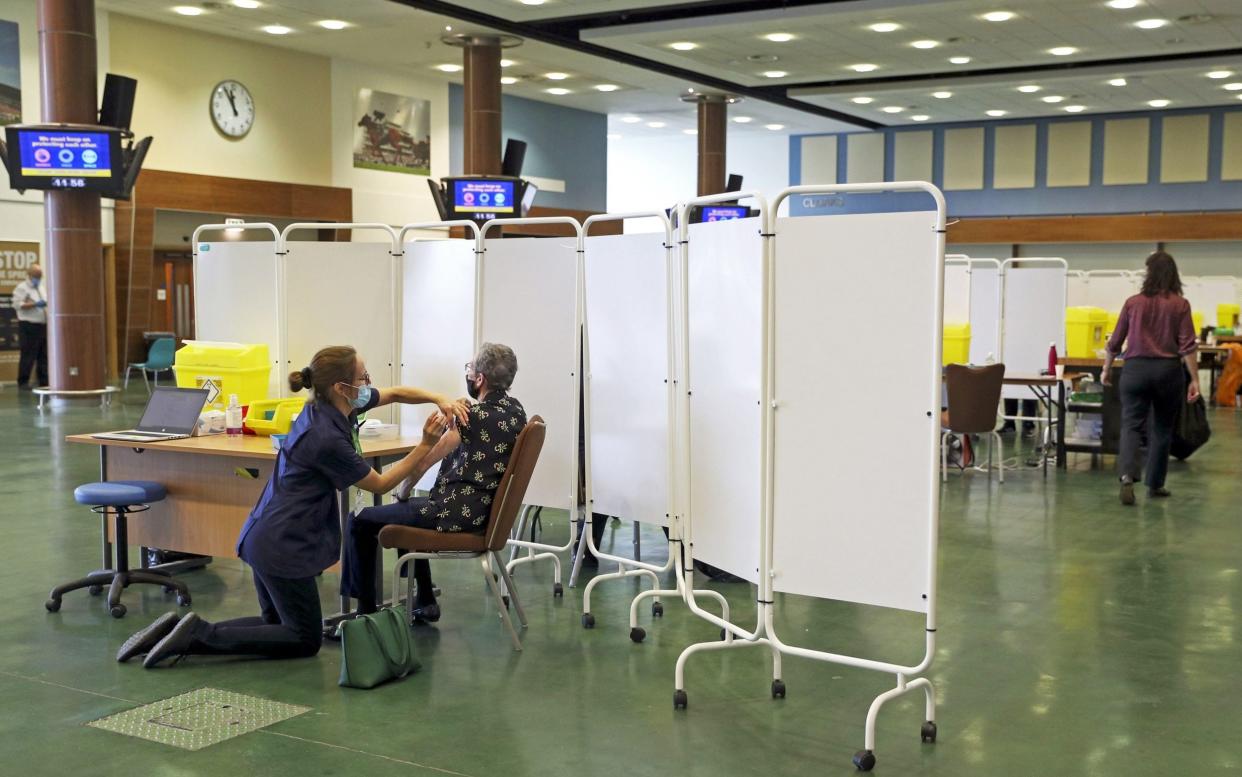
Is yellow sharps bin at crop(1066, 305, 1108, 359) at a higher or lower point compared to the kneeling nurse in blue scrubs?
higher

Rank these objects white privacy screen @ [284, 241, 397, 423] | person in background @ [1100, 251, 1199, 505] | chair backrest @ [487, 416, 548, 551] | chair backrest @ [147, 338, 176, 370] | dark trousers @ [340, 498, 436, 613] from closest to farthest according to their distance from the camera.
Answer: chair backrest @ [487, 416, 548, 551], dark trousers @ [340, 498, 436, 613], white privacy screen @ [284, 241, 397, 423], person in background @ [1100, 251, 1199, 505], chair backrest @ [147, 338, 176, 370]

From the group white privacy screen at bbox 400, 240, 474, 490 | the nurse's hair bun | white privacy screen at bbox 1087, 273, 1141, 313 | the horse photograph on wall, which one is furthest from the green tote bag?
the horse photograph on wall

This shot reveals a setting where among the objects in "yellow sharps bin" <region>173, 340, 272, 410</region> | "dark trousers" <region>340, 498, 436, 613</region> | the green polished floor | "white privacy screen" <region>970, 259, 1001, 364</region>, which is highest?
"white privacy screen" <region>970, 259, 1001, 364</region>

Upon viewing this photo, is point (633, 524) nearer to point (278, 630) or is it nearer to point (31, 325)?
point (278, 630)

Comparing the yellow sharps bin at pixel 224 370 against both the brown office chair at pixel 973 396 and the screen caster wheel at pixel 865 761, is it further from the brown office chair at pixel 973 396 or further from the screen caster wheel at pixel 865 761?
the brown office chair at pixel 973 396

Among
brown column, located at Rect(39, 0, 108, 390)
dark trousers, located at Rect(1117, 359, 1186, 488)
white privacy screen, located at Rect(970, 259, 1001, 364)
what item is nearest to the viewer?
dark trousers, located at Rect(1117, 359, 1186, 488)

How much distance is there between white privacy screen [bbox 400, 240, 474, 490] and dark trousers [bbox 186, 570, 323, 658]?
155cm

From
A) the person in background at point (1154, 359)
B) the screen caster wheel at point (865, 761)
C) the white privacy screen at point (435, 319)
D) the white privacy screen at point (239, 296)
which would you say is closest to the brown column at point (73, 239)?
the white privacy screen at point (239, 296)

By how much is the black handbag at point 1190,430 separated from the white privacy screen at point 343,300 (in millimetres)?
6524

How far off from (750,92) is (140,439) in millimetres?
16450

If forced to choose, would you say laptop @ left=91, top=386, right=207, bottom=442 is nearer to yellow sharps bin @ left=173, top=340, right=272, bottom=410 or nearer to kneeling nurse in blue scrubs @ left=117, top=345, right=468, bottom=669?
yellow sharps bin @ left=173, top=340, right=272, bottom=410

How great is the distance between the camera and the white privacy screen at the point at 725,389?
3936 millimetres

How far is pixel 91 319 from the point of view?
13.1m

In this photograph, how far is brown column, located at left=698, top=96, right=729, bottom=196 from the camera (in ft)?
68.2
